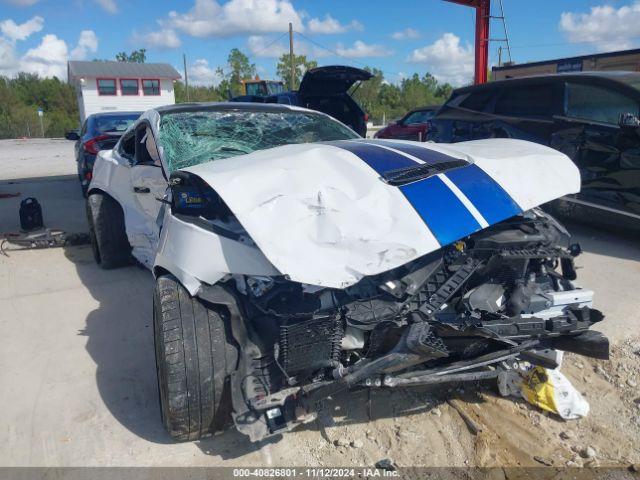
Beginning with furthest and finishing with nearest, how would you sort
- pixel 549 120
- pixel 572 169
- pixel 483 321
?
pixel 549 120
pixel 572 169
pixel 483 321

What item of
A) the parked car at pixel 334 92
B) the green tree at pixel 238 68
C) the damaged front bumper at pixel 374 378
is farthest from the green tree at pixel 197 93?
the damaged front bumper at pixel 374 378

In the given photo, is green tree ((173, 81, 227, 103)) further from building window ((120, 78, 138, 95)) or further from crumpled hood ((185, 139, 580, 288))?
crumpled hood ((185, 139, 580, 288))

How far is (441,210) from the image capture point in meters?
2.31

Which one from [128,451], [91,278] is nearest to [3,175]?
[91,278]

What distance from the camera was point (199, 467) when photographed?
2.42 metres

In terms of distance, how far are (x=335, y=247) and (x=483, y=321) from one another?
763mm

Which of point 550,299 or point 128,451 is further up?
point 550,299

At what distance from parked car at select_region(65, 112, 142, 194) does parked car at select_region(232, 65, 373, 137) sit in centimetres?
307

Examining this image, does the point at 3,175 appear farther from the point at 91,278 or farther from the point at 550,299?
the point at 550,299

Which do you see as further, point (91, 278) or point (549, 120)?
point (549, 120)

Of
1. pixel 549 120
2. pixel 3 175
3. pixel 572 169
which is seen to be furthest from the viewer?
pixel 3 175

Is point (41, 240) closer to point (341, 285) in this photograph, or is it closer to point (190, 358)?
Answer: point (190, 358)

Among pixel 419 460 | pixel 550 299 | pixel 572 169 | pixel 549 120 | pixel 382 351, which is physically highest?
pixel 549 120

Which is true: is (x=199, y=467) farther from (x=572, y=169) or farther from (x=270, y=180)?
(x=572, y=169)
